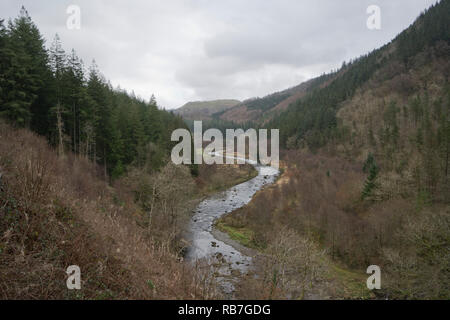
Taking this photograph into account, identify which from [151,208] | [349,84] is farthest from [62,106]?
[349,84]

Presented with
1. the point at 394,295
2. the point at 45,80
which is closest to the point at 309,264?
the point at 394,295

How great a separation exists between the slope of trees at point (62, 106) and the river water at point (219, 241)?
1216 cm

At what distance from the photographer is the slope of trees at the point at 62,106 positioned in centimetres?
2119

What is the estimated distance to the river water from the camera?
21634mm

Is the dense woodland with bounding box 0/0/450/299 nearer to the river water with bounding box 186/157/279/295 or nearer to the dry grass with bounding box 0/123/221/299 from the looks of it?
the dry grass with bounding box 0/123/221/299

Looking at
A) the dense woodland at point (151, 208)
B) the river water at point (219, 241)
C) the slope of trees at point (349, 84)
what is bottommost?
the river water at point (219, 241)
